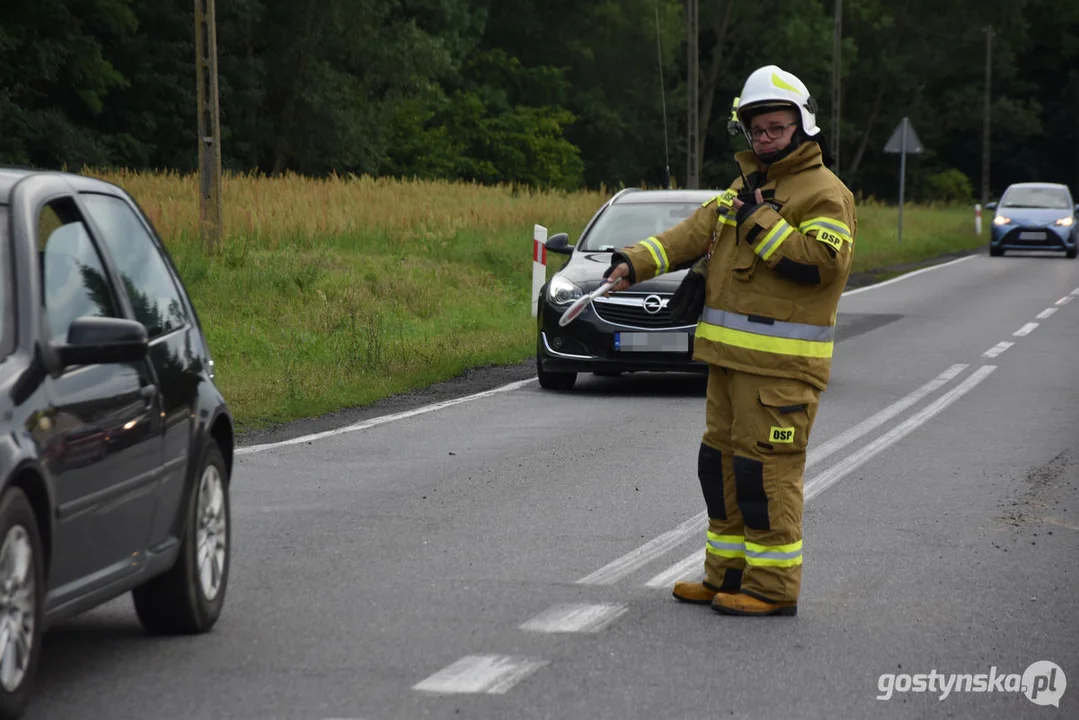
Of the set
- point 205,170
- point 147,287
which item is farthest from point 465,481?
point 205,170

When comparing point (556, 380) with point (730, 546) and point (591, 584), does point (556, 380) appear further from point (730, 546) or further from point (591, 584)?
point (730, 546)

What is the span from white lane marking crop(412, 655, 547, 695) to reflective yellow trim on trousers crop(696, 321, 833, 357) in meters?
1.48

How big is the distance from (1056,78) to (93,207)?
10029 centimetres

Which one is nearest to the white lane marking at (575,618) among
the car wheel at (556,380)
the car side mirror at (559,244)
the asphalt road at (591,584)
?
the asphalt road at (591,584)

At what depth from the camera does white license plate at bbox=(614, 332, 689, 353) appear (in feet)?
47.6

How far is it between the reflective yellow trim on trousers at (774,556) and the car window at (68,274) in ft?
8.00

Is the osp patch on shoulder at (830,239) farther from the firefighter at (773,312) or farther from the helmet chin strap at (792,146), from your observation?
the helmet chin strap at (792,146)

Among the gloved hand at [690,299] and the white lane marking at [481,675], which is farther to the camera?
the gloved hand at [690,299]

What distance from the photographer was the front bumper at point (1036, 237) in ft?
140

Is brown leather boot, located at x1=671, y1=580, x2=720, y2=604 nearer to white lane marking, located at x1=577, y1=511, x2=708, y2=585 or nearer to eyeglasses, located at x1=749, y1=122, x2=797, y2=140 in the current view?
white lane marking, located at x1=577, y1=511, x2=708, y2=585

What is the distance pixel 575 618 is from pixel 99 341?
2.19 m

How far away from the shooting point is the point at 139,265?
256 inches

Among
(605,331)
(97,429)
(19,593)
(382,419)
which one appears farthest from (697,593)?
(605,331)

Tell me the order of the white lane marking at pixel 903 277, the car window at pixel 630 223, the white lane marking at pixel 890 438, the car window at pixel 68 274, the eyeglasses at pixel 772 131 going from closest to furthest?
the car window at pixel 68 274, the eyeglasses at pixel 772 131, the white lane marking at pixel 890 438, the car window at pixel 630 223, the white lane marking at pixel 903 277
